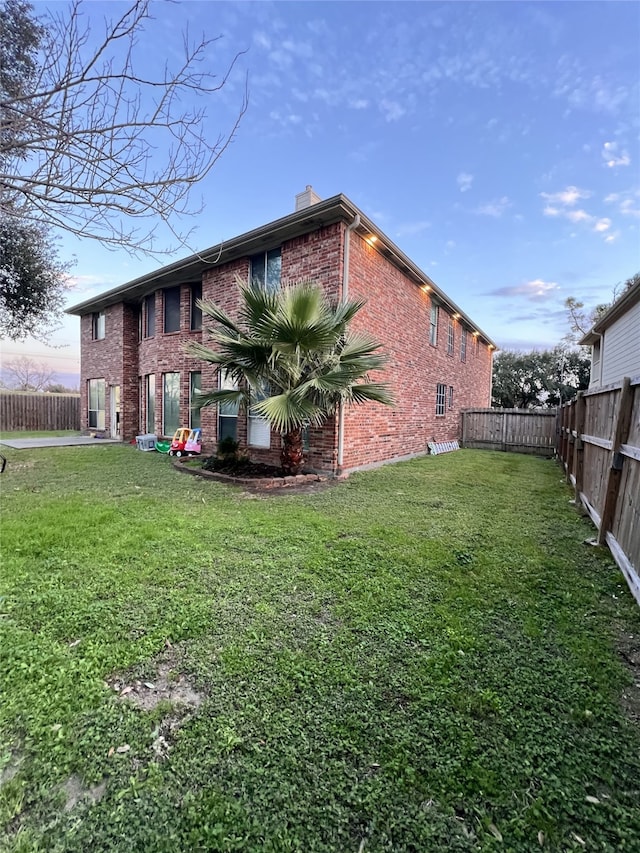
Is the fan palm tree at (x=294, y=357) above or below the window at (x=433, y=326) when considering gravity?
below

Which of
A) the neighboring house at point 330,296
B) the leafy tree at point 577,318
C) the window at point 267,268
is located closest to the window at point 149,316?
the neighboring house at point 330,296

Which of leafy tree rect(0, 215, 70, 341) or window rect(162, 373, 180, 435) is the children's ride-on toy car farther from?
leafy tree rect(0, 215, 70, 341)

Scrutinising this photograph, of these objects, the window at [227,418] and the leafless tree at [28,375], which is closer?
the window at [227,418]

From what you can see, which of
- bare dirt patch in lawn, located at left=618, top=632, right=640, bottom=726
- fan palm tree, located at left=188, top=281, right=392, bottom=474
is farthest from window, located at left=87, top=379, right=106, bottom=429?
bare dirt patch in lawn, located at left=618, top=632, right=640, bottom=726

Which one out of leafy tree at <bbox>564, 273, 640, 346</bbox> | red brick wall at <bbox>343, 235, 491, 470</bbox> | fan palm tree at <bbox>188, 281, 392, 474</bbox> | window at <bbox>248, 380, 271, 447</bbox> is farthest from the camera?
leafy tree at <bbox>564, 273, 640, 346</bbox>

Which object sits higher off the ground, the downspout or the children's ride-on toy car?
the downspout

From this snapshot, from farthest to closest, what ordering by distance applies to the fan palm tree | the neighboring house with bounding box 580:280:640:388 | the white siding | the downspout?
the white siding
the neighboring house with bounding box 580:280:640:388
the downspout
the fan palm tree

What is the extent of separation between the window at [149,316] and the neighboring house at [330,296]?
0.11ft

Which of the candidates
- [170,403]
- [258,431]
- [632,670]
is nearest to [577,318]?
[258,431]

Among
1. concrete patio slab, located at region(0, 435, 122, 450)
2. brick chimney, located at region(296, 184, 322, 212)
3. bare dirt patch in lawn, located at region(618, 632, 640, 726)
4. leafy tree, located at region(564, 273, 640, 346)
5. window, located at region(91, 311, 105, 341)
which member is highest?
leafy tree, located at region(564, 273, 640, 346)

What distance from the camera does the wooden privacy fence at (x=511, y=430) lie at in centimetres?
1329

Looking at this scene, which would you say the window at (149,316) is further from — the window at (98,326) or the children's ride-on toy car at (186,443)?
the children's ride-on toy car at (186,443)

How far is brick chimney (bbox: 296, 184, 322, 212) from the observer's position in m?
9.00

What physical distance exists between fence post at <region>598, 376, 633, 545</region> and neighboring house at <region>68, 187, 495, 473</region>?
419 centimetres
